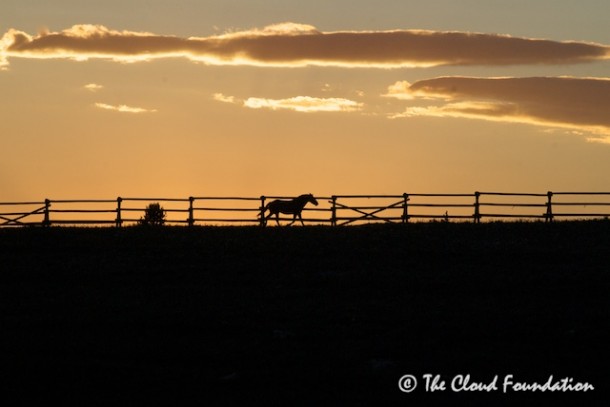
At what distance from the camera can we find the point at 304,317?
25906mm

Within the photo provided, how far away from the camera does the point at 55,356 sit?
881 inches

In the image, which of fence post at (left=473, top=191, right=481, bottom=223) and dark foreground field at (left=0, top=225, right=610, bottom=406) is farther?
fence post at (left=473, top=191, right=481, bottom=223)

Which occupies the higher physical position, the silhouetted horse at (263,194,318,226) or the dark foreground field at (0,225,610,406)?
the silhouetted horse at (263,194,318,226)

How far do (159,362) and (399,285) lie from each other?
10.5m

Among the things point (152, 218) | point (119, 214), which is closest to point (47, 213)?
point (119, 214)

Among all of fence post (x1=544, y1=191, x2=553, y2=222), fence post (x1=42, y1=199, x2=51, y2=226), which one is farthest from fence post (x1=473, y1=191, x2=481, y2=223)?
fence post (x1=42, y1=199, x2=51, y2=226)

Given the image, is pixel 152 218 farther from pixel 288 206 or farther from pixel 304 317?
pixel 304 317

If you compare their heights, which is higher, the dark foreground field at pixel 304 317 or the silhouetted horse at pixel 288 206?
the silhouetted horse at pixel 288 206

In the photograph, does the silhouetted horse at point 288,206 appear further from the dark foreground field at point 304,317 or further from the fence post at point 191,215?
the dark foreground field at point 304,317

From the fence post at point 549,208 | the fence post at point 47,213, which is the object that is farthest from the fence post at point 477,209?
the fence post at point 47,213

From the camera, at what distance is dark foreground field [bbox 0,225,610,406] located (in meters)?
20.0

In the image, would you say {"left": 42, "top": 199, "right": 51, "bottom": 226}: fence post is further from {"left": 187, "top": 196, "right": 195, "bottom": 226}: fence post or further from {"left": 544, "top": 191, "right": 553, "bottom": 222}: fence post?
{"left": 544, "top": 191, "right": 553, "bottom": 222}: fence post

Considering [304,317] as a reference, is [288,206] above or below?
above

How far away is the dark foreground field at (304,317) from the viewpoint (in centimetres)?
1998
